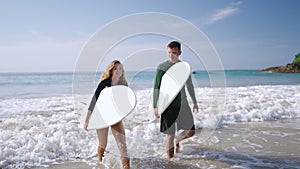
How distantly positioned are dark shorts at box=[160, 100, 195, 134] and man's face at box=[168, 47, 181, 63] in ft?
2.16

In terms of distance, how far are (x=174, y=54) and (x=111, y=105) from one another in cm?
110

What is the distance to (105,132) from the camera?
3.26 meters

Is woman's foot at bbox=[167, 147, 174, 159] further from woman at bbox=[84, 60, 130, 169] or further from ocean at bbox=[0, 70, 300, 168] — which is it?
woman at bbox=[84, 60, 130, 169]

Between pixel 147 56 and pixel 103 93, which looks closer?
pixel 103 93

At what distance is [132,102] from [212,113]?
4331 millimetres

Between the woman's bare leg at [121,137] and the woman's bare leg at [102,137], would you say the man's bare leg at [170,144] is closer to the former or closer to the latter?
the woman's bare leg at [121,137]

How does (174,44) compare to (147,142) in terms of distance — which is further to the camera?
(147,142)

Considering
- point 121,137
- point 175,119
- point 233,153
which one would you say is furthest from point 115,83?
point 233,153

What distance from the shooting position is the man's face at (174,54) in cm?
339

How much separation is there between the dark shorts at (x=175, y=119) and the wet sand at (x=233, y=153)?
0.53 meters

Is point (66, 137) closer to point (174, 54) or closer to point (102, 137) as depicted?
point (102, 137)

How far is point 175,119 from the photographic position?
11.7 feet

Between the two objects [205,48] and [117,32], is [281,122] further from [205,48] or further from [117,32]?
[117,32]

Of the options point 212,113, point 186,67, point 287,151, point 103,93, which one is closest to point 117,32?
point 103,93
